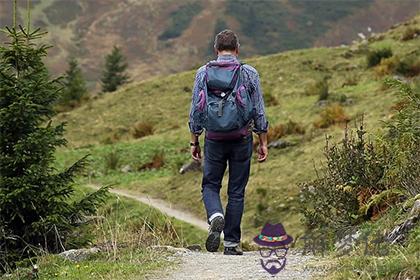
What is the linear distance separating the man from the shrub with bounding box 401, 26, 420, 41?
22892 mm

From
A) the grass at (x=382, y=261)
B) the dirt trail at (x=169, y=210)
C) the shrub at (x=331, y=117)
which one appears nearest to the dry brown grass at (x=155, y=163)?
the dirt trail at (x=169, y=210)

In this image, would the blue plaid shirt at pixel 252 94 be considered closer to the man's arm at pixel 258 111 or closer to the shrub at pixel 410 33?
the man's arm at pixel 258 111

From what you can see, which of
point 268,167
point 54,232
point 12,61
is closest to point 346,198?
point 54,232

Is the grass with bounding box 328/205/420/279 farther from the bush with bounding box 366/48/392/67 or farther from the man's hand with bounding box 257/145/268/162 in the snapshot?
the bush with bounding box 366/48/392/67

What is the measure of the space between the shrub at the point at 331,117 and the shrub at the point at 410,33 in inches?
431

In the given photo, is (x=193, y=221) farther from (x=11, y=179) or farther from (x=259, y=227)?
(x=11, y=179)

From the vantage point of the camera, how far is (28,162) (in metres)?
8.95

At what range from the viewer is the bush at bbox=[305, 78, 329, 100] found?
73.4 feet

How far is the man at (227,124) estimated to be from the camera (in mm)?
7379

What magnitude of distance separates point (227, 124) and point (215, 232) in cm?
114

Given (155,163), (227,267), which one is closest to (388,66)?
(155,163)

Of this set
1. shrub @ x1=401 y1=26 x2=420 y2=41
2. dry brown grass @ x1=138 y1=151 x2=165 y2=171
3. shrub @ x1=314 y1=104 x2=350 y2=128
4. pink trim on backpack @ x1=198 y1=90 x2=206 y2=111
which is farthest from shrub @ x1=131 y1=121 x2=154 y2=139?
pink trim on backpack @ x1=198 y1=90 x2=206 y2=111

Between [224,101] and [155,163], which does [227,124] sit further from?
[155,163]

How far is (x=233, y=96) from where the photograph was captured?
7.36 meters
